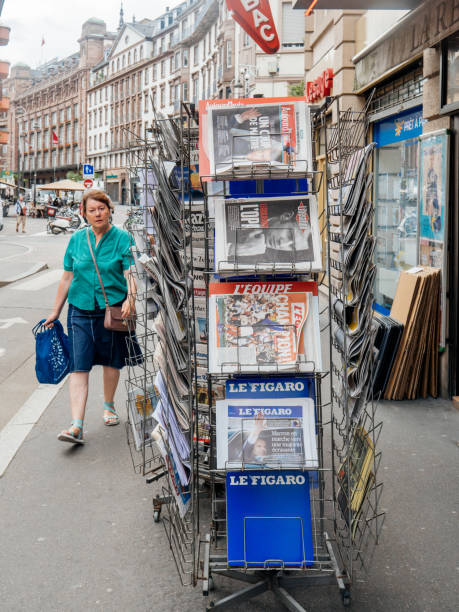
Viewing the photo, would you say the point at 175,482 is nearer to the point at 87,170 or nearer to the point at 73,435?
the point at 73,435

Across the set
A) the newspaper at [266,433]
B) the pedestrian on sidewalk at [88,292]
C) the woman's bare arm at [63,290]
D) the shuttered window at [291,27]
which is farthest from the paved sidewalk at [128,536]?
the shuttered window at [291,27]

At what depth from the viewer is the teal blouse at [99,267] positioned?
5.34 metres

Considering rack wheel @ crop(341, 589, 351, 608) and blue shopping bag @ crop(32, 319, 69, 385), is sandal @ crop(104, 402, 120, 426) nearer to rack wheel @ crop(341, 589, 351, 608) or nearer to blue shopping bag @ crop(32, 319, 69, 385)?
blue shopping bag @ crop(32, 319, 69, 385)

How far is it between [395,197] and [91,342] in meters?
5.27

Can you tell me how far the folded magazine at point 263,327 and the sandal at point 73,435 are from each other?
8.20 ft

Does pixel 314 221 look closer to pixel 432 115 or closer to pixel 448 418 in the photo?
pixel 448 418

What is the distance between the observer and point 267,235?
3.01m

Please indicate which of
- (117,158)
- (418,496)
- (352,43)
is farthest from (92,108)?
(418,496)

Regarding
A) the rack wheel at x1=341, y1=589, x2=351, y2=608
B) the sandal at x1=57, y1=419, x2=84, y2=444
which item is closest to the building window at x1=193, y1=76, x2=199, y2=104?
the sandal at x1=57, y1=419, x2=84, y2=444

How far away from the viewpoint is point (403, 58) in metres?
8.06

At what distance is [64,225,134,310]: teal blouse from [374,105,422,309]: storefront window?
13.1 feet

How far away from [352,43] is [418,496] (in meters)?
8.14

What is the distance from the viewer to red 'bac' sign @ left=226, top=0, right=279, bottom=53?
12.3 metres

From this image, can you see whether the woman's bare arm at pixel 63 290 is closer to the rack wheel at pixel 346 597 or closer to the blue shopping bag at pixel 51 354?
the blue shopping bag at pixel 51 354
